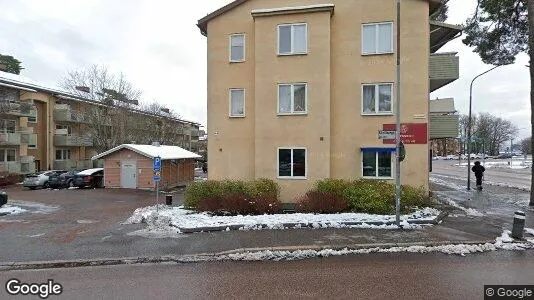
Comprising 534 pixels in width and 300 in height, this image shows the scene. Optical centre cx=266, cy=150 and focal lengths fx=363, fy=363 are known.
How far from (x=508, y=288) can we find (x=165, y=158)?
25407 millimetres

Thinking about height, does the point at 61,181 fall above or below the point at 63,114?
below

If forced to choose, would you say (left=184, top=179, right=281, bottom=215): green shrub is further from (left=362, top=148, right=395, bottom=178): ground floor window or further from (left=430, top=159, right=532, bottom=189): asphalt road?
(left=430, top=159, right=532, bottom=189): asphalt road

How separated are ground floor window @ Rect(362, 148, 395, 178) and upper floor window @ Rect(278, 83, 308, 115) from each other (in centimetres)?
324

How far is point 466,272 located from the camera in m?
7.15

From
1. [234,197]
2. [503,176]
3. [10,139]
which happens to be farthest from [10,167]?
[503,176]

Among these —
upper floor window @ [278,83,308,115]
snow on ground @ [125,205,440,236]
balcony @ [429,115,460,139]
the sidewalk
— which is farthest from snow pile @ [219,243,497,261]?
balcony @ [429,115,460,139]

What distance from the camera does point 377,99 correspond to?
1506 centimetres

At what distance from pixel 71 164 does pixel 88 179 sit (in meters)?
15.6

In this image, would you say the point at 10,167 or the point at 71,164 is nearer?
the point at 10,167

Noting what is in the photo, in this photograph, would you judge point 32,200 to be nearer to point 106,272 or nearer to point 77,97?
point 106,272

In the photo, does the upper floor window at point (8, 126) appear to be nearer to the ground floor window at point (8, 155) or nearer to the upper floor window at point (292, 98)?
the ground floor window at point (8, 155)

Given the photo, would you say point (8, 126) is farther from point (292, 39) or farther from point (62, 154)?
point (292, 39)

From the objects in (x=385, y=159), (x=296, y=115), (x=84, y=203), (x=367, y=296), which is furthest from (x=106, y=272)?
(x=84, y=203)

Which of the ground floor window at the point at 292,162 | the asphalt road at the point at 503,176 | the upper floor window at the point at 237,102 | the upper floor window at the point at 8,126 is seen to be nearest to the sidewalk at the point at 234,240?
the ground floor window at the point at 292,162
